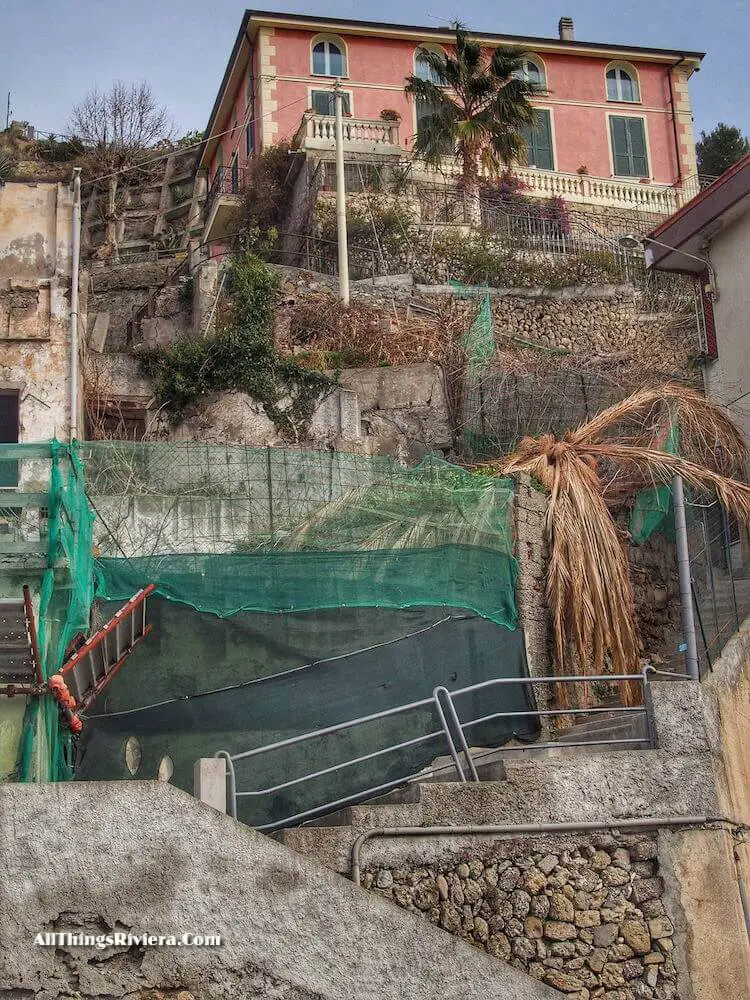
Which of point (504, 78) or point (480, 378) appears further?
point (504, 78)

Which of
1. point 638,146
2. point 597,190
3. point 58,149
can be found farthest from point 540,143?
point 58,149

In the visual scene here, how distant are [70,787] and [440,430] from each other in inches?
418

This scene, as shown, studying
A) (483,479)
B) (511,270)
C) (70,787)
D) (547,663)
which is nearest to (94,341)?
(511,270)

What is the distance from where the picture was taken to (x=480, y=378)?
1672 cm

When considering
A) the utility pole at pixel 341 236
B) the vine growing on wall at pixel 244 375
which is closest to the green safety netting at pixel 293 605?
the vine growing on wall at pixel 244 375

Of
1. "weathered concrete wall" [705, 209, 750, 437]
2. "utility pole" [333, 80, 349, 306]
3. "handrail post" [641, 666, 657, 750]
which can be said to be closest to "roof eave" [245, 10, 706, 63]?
"utility pole" [333, 80, 349, 306]

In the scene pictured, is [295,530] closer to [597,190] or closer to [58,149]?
[597,190]

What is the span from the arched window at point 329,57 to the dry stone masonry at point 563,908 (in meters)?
23.0

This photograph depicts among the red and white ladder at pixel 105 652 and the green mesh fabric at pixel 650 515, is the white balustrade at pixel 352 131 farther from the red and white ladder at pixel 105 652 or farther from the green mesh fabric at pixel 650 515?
the red and white ladder at pixel 105 652

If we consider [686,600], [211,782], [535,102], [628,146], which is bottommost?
[211,782]

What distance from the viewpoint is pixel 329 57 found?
27844 mm

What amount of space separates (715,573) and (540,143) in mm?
19643

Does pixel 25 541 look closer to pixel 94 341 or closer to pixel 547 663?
pixel 547 663

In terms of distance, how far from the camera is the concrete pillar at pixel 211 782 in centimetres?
774
